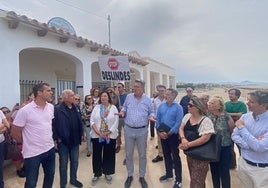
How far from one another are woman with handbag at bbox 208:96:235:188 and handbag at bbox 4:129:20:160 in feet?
11.9

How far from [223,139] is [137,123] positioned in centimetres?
143

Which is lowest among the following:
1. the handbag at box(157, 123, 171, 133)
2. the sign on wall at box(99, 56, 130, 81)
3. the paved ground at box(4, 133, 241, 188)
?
the paved ground at box(4, 133, 241, 188)

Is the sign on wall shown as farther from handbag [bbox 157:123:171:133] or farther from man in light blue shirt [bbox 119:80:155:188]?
handbag [bbox 157:123:171:133]

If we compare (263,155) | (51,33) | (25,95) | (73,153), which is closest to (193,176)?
(263,155)

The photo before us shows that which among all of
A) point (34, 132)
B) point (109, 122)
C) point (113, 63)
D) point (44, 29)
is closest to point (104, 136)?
point (109, 122)

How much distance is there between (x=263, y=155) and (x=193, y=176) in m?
0.94

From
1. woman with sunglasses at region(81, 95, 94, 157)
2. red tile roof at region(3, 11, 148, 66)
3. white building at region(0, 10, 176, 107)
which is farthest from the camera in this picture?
woman with sunglasses at region(81, 95, 94, 157)

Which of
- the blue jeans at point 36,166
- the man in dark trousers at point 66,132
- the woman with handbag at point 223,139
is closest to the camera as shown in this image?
the blue jeans at point 36,166

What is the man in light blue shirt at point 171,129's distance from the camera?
12.9 ft

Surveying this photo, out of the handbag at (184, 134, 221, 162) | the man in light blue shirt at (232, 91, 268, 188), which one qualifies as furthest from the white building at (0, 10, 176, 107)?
the man in light blue shirt at (232, 91, 268, 188)

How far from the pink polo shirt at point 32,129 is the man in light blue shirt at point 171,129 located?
1.96 m

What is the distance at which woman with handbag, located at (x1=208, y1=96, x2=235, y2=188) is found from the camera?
3.40 meters

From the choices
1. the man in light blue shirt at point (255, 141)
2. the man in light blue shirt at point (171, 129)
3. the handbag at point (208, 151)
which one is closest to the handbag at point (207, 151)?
A: the handbag at point (208, 151)

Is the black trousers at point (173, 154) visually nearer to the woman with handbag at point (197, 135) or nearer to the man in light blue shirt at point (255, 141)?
the woman with handbag at point (197, 135)
